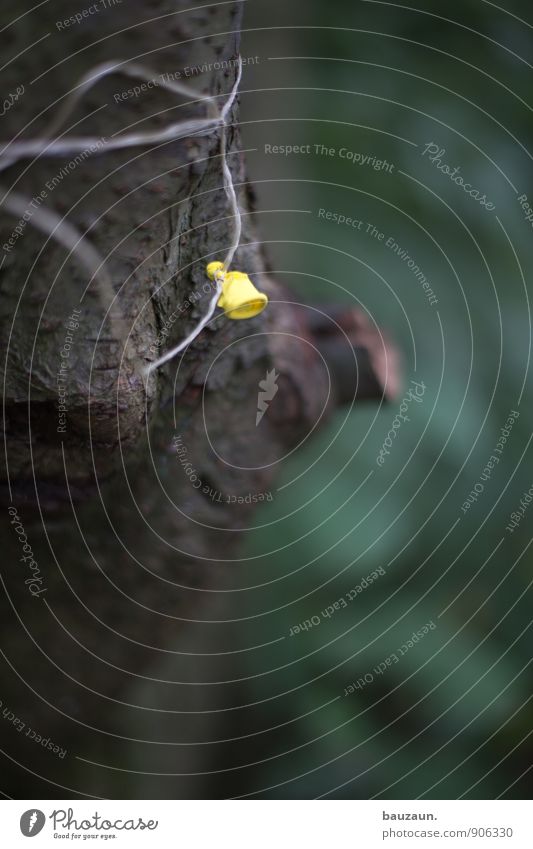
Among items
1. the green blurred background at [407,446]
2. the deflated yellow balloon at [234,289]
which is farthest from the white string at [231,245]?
the green blurred background at [407,446]

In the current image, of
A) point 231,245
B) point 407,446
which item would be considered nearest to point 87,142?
point 231,245

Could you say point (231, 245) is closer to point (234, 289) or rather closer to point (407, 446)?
point (234, 289)

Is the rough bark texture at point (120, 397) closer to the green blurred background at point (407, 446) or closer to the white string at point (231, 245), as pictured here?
the white string at point (231, 245)

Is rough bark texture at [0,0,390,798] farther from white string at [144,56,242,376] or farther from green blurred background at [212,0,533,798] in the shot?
green blurred background at [212,0,533,798]

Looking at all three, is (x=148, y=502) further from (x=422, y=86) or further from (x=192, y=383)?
(x=422, y=86)

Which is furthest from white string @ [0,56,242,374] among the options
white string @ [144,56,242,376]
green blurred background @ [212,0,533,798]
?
green blurred background @ [212,0,533,798]

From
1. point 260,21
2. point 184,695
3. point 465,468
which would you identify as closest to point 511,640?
point 465,468

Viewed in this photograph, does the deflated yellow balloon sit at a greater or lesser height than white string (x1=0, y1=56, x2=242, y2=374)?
lesser
